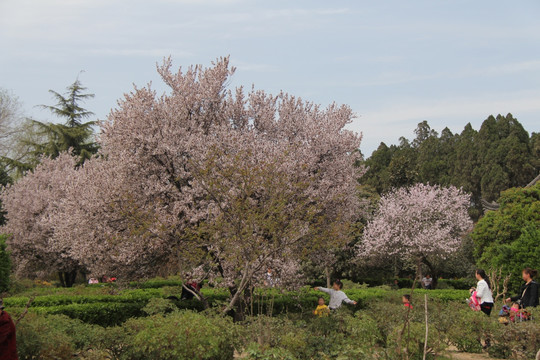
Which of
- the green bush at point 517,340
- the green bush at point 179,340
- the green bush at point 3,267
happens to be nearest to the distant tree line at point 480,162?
the green bush at point 3,267

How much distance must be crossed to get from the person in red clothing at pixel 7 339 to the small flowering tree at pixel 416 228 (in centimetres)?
2182

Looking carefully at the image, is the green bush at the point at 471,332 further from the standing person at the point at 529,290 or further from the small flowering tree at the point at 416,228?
the small flowering tree at the point at 416,228

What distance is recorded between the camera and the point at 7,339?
6020mm

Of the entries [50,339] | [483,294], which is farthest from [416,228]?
[50,339]

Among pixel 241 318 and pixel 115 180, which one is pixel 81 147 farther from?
pixel 241 318

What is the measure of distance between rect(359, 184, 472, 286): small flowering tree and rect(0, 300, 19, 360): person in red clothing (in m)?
21.8

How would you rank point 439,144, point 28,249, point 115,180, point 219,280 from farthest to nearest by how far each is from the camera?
point 439,144 → point 28,249 → point 115,180 → point 219,280

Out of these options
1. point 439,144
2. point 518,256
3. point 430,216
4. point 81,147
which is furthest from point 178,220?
point 439,144

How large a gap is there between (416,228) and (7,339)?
23.9m

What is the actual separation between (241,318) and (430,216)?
1878cm

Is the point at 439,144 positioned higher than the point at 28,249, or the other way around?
the point at 439,144

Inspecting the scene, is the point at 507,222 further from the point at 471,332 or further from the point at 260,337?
the point at 260,337

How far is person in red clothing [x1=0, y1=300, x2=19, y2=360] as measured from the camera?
5.97 m

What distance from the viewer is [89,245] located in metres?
12.6
